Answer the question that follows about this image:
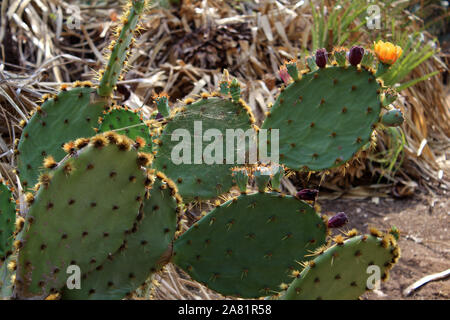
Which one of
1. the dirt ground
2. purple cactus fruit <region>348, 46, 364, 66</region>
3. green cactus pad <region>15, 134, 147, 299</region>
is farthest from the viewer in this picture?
the dirt ground

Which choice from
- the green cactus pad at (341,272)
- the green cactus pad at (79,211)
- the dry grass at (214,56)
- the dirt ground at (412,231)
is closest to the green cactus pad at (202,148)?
the green cactus pad at (79,211)

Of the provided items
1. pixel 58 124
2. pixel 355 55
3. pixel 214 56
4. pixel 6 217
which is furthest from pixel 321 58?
pixel 214 56

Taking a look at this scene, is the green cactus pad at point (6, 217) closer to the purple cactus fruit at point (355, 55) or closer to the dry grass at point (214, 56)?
the purple cactus fruit at point (355, 55)

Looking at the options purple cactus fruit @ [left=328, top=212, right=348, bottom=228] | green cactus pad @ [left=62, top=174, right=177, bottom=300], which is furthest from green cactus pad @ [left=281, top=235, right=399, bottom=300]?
green cactus pad @ [left=62, top=174, right=177, bottom=300]

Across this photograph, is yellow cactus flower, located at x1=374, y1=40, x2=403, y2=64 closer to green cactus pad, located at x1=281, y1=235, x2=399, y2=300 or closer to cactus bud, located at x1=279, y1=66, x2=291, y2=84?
cactus bud, located at x1=279, y1=66, x2=291, y2=84

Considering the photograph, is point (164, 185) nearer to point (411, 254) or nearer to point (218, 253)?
point (218, 253)
